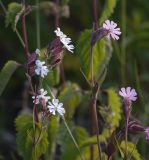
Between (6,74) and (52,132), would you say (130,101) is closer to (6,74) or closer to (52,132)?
(6,74)

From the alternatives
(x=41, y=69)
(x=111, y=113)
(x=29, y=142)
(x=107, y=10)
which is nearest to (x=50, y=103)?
(x=41, y=69)

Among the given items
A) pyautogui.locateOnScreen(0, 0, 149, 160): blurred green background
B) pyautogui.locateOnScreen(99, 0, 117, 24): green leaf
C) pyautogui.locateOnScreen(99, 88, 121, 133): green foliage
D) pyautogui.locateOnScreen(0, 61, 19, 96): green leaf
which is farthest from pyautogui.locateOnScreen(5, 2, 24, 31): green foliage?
pyautogui.locateOnScreen(0, 0, 149, 160): blurred green background

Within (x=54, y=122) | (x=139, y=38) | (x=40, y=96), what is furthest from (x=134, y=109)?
(x=40, y=96)

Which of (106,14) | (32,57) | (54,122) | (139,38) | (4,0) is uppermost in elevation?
(4,0)

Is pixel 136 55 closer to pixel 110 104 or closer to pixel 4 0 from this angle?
pixel 4 0

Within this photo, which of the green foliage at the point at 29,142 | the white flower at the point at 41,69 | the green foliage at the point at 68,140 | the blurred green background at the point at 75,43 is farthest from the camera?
the blurred green background at the point at 75,43

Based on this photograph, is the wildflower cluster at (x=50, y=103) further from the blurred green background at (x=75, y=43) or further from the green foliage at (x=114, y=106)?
the blurred green background at (x=75, y=43)

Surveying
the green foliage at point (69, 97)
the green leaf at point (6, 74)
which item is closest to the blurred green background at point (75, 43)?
the green foliage at point (69, 97)

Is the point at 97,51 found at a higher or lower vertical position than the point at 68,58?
lower
